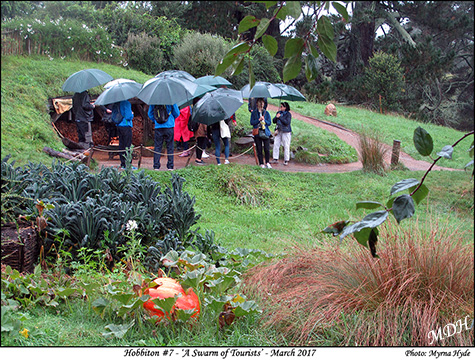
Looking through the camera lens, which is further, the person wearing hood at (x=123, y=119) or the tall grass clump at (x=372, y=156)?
the tall grass clump at (x=372, y=156)

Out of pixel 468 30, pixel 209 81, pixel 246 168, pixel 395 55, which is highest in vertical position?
pixel 468 30

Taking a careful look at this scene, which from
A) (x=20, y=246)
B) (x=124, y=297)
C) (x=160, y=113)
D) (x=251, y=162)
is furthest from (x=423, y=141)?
(x=251, y=162)

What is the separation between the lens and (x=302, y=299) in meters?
3.69

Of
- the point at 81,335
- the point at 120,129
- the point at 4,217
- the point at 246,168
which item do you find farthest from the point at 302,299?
the point at 120,129

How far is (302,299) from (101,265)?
193 centimetres

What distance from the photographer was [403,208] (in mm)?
1822

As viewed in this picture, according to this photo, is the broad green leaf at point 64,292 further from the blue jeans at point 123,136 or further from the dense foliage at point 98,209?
the blue jeans at point 123,136

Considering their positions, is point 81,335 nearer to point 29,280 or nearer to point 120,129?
point 29,280

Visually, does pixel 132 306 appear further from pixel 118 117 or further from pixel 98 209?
pixel 118 117

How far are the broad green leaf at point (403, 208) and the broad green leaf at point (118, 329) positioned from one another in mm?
2155

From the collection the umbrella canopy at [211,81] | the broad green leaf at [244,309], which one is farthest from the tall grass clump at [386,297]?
the umbrella canopy at [211,81]

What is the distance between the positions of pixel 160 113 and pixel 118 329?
7.24 meters

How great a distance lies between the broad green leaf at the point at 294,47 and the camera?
1.93 m

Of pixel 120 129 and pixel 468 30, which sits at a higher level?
pixel 468 30
